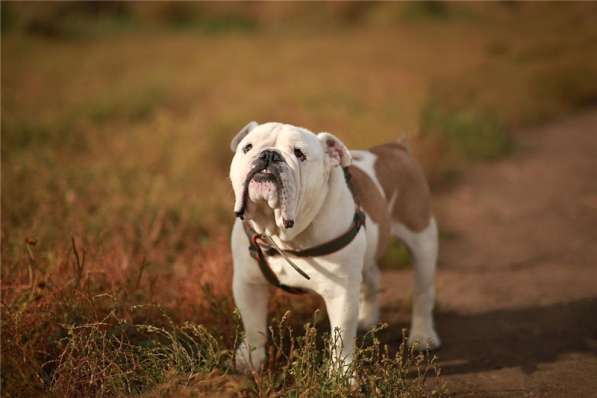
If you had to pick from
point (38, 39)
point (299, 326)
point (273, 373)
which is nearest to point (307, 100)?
point (299, 326)

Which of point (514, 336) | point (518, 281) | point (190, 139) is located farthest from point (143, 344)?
point (190, 139)

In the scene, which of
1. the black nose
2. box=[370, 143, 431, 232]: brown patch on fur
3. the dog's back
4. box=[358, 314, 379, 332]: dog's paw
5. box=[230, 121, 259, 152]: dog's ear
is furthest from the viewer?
box=[358, 314, 379, 332]: dog's paw

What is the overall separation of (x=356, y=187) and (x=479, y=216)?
412 centimetres

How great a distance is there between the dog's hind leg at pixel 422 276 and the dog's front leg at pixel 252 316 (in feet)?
3.55

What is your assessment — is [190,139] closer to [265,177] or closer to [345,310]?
[345,310]

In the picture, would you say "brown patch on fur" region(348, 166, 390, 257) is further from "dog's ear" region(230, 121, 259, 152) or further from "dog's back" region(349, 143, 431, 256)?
"dog's ear" region(230, 121, 259, 152)

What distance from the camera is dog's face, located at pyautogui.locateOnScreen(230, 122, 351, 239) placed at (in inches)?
116

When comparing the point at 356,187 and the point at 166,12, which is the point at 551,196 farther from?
the point at 166,12

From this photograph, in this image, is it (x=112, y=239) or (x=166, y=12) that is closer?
(x=112, y=239)

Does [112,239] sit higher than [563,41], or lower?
lower

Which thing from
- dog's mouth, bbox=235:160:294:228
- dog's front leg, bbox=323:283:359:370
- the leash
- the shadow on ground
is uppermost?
dog's mouth, bbox=235:160:294:228

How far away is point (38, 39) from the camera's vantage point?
16.0m

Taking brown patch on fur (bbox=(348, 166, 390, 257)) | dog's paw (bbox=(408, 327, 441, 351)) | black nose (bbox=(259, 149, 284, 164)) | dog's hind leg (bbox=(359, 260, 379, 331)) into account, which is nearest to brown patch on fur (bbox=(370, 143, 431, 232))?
brown patch on fur (bbox=(348, 166, 390, 257))

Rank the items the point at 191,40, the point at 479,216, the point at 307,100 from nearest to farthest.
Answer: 1. the point at 479,216
2. the point at 307,100
3. the point at 191,40
